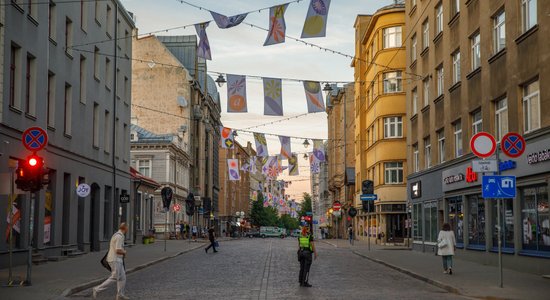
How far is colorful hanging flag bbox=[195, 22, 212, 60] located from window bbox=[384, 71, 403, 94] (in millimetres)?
28544

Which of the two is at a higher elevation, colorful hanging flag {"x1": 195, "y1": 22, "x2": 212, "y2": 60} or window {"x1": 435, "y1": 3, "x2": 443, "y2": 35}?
window {"x1": 435, "y1": 3, "x2": 443, "y2": 35}

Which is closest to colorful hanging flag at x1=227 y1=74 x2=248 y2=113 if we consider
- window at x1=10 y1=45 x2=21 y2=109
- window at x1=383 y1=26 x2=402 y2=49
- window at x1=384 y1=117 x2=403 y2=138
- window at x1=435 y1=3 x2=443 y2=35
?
window at x1=10 y1=45 x2=21 y2=109

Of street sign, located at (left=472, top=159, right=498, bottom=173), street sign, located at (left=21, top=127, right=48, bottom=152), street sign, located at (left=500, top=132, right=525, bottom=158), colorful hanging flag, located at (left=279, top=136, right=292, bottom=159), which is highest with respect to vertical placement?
colorful hanging flag, located at (left=279, top=136, right=292, bottom=159)

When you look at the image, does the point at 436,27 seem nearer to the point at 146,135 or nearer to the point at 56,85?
the point at 56,85

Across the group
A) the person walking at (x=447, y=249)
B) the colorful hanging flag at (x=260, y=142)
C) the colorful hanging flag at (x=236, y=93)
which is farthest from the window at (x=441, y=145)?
the person walking at (x=447, y=249)

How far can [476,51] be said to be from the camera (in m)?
27.6

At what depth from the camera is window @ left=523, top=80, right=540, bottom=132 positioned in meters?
21.2

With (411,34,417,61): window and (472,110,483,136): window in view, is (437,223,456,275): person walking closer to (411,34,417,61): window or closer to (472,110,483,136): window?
(472,110,483,136): window

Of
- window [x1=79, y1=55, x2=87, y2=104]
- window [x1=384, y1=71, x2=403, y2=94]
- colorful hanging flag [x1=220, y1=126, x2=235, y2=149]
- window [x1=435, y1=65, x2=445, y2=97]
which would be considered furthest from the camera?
window [x1=384, y1=71, x2=403, y2=94]

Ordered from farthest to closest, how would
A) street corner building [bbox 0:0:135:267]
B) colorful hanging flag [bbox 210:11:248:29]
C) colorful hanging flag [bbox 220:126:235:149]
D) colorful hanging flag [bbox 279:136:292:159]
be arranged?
colorful hanging flag [bbox 220:126:235:149]
colorful hanging flag [bbox 279:136:292:159]
street corner building [bbox 0:0:135:267]
colorful hanging flag [bbox 210:11:248:29]

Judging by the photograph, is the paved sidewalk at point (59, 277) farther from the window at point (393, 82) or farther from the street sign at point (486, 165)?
the window at point (393, 82)

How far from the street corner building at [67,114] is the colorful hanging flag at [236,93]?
6.76m

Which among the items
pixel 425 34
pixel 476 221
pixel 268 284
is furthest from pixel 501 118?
pixel 425 34

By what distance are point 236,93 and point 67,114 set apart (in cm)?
842
